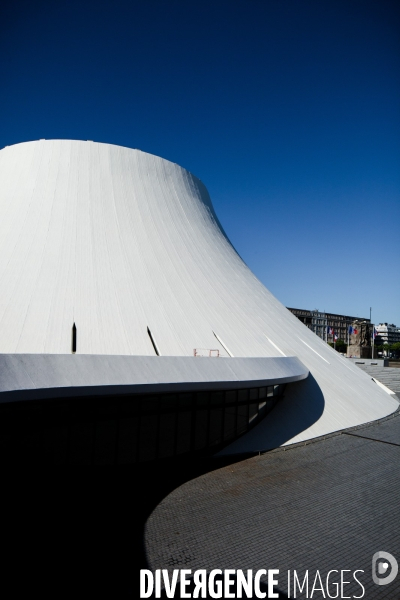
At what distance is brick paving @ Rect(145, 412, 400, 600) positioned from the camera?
495 centimetres

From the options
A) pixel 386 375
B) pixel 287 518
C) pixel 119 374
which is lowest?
pixel 287 518

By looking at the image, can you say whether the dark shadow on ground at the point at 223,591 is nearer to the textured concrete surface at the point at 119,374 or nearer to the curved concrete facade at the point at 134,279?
the textured concrete surface at the point at 119,374

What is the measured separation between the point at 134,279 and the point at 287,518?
6.73m

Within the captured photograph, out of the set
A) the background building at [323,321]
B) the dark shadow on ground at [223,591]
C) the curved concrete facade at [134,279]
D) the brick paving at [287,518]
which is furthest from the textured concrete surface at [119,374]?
the background building at [323,321]

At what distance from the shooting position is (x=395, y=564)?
5.02m

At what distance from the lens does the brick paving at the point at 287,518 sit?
4.95 metres

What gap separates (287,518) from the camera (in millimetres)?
6180

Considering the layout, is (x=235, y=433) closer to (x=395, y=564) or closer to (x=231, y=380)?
(x=231, y=380)

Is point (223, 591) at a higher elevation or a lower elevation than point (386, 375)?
lower

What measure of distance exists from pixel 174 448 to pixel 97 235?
20.4ft

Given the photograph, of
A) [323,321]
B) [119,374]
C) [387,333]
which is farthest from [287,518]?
[387,333]

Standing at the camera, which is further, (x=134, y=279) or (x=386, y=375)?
(x=386, y=375)

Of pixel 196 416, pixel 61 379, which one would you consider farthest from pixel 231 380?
pixel 61 379

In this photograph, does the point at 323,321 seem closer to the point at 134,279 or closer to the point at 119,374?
the point at 134,279
